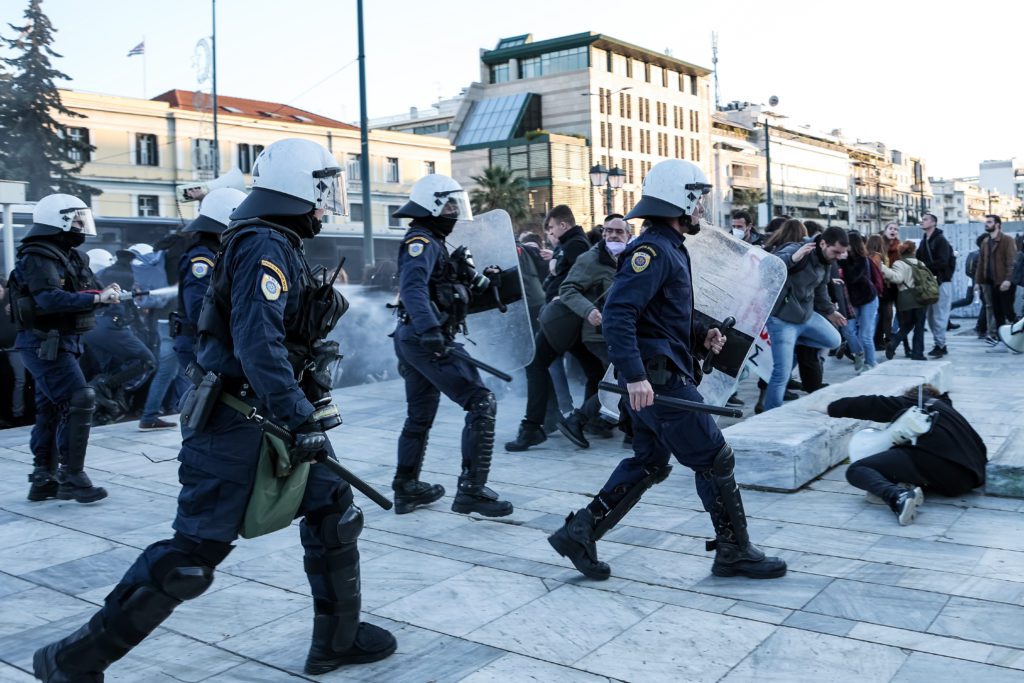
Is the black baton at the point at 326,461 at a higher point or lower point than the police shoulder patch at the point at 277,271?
lower

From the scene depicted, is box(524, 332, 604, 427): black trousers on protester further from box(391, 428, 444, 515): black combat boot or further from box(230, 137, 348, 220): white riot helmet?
box(230, 137, 348, 220): white riot helmet

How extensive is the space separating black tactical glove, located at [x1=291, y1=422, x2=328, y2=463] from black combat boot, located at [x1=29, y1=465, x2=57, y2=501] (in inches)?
142

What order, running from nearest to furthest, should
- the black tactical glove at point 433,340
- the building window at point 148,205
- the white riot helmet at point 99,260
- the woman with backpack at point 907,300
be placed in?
the black tactical glove at point 433,340 → the white riot helmet at point 99,260 → the woman with backpack at point 907,300 → the building window at point 148,205

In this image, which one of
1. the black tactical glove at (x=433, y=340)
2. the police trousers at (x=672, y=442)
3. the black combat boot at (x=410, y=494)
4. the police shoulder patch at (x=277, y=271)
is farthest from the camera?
the black combat boot at (x=410, y=494)

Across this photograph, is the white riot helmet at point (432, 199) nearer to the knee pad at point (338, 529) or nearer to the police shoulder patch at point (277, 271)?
the police shoulder patch at point (277, 271)

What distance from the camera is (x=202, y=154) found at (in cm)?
4709

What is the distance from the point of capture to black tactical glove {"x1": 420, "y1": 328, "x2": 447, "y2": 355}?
5.02 m

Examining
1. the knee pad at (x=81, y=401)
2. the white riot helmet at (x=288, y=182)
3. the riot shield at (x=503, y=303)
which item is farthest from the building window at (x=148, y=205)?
the white riot helmet at (x=288, y=182)

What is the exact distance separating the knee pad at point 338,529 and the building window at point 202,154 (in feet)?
153

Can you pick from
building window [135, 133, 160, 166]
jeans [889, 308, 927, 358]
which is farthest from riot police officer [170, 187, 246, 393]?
building window [135, 133, 160, 166]

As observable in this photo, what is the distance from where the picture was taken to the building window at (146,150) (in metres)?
44.7

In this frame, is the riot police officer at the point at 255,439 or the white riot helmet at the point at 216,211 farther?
the white riot helmet at the point at 216,211

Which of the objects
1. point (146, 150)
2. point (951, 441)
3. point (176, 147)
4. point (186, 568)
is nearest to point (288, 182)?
point (186, 568)

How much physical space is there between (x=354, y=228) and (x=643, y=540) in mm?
14463
